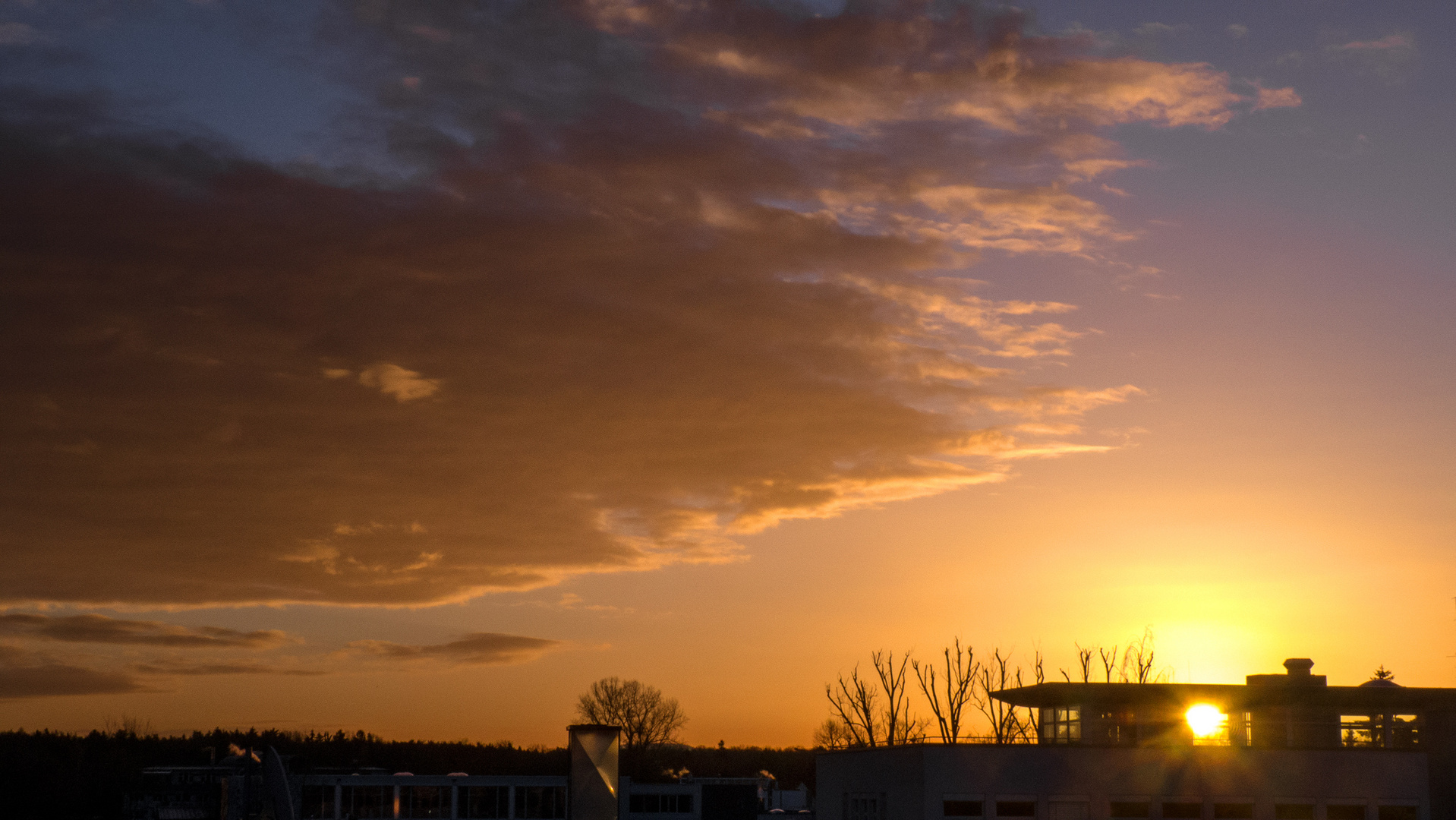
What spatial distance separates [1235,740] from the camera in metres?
61.3

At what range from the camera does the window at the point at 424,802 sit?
116375 millimetres

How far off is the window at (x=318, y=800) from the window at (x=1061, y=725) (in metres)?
74.9

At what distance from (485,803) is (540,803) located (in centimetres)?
499

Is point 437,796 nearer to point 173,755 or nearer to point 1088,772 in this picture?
point 1088,772

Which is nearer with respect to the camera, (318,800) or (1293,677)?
(1293,677)

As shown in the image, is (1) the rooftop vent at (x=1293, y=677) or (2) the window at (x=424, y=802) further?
(2) the window at (x=424, y=802)

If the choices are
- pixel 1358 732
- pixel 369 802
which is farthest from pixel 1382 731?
pixel 369 802

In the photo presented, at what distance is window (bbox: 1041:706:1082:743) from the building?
2.39 feet

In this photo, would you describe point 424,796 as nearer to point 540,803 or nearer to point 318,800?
point 318,800

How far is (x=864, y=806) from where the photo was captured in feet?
212

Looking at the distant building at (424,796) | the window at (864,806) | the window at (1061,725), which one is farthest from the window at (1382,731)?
the distant building at (424,796)

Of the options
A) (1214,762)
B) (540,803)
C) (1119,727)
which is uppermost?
Answer: (1119,727)

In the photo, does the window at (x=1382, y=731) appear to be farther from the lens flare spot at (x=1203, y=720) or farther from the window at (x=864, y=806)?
the window at (x=864, y=806)

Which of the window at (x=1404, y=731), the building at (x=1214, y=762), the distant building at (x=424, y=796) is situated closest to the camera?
Result: the building at (x=1214, y=762)
